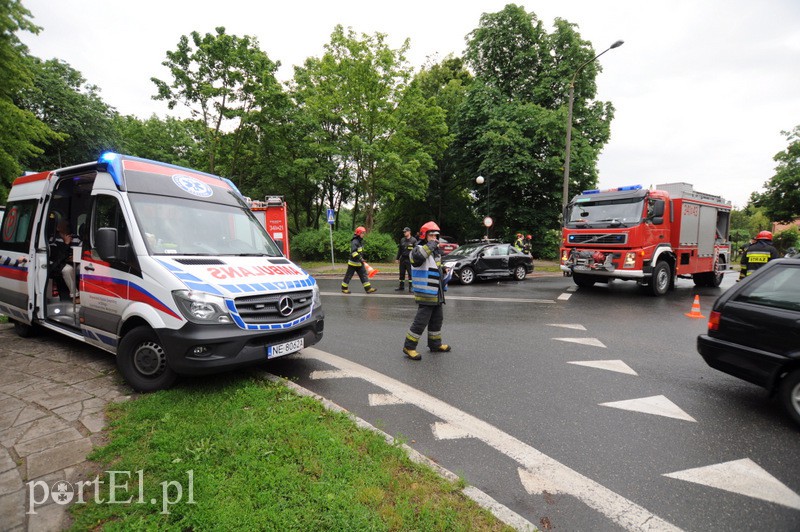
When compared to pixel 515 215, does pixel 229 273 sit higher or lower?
lower

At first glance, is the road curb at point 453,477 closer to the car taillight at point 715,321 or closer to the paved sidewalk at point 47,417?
the paved sidewalk at point 47,417

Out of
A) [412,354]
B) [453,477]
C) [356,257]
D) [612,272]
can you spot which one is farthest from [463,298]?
[453,477]

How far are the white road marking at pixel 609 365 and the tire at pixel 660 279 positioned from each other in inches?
270

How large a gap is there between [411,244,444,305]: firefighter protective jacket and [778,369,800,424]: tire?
11.7 ft

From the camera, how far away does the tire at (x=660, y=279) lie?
10883 millimetres

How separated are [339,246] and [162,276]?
18199 millimetres

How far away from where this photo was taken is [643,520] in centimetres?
236


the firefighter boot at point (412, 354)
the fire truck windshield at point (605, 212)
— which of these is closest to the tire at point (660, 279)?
the fire truck windshield at point (605, 212)

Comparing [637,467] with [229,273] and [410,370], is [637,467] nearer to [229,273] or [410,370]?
[410,370]

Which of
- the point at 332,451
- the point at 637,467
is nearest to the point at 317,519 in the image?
the point at 332,451

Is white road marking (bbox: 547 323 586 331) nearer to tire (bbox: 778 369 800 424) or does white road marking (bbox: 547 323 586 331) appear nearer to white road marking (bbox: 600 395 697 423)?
white road marking (bbox: 600 395 697 423)

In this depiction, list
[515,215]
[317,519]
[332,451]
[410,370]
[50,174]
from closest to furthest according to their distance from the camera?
[317,519], [332,451], [410,370], [50,174], [515,215]

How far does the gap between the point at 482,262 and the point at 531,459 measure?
11405 mm

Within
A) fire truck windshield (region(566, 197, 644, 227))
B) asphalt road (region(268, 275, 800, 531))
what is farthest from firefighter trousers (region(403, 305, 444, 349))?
fire truck windshield (region(566, 197, 644, 227))
